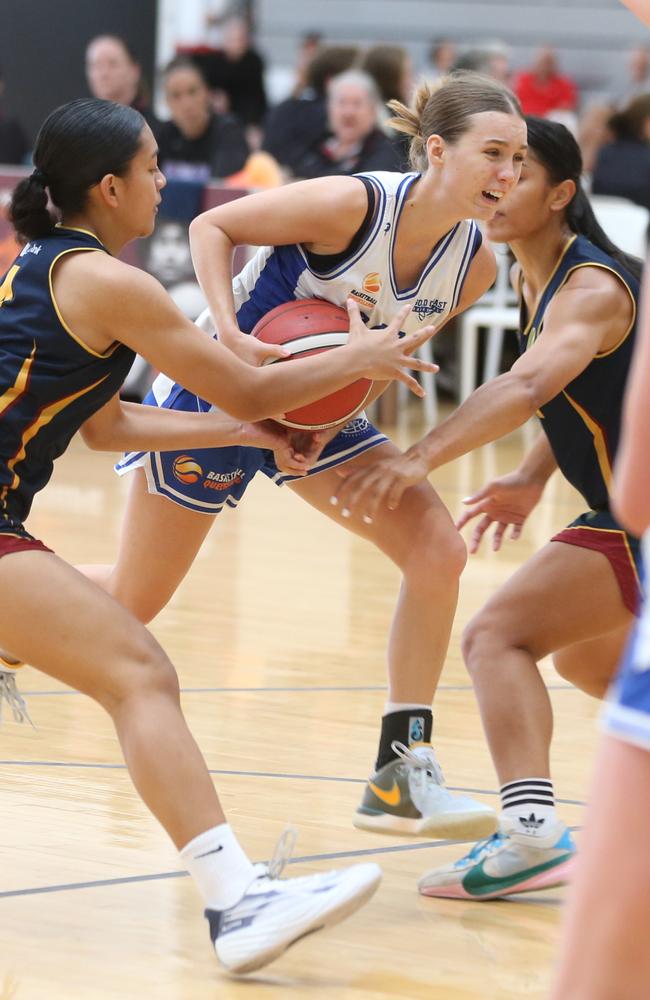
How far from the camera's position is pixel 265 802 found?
3.75 m

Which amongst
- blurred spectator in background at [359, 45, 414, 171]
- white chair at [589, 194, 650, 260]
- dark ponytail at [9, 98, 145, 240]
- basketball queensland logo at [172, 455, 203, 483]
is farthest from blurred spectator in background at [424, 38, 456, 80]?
dark ponytail at [9, 98, 145, 240]

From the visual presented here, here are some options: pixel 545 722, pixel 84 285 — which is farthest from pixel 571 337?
pixel 84 285

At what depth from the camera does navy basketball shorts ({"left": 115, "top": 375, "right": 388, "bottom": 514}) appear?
357 centimetres

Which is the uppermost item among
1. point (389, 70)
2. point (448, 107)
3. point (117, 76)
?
point (448, 107)

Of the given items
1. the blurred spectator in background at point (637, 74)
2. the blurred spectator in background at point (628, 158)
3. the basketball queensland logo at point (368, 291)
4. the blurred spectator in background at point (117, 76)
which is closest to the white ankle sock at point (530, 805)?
the basketball queensland logo at point (368, 291)

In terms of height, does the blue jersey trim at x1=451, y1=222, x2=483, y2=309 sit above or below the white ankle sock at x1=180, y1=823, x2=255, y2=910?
above

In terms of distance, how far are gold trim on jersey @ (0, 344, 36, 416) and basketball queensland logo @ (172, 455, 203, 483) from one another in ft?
2.35

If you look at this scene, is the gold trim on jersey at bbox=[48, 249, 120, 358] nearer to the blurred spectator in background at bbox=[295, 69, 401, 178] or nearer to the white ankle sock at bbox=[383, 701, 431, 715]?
the white ankle sock at bbox=[383, 701, 431, 715]

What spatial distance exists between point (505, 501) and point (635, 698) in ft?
6.65

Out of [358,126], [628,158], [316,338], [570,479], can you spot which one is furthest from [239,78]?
[570,479]

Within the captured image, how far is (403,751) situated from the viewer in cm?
353

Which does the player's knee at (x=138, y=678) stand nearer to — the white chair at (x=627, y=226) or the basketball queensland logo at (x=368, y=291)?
the basketball queensland logo at (x=368, y=291)

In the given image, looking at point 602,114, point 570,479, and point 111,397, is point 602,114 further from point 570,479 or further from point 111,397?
point 111,397

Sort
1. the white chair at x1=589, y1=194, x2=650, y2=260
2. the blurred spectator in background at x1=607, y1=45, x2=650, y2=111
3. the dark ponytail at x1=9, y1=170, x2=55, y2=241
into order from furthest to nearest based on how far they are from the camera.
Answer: the blurred spectator in background at x1=607, y1=45, x2=650, y2=111 < the white chair at x1=589, y1=194, x2=650, y2=260 < the dark ponytail at x1=9, y1=170, x2=55, y2=241
